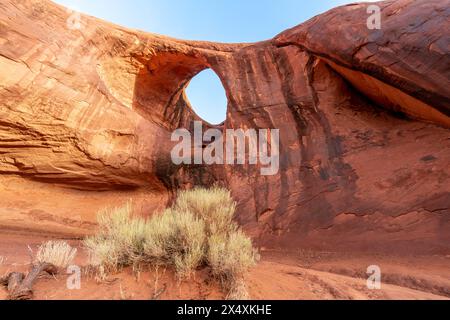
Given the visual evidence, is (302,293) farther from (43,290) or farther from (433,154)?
(433,154)

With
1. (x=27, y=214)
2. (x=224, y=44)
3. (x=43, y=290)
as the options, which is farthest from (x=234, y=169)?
(x=43, y=290)

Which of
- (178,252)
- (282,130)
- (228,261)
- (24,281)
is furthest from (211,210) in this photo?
(282,130)

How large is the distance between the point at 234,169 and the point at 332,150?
277cm

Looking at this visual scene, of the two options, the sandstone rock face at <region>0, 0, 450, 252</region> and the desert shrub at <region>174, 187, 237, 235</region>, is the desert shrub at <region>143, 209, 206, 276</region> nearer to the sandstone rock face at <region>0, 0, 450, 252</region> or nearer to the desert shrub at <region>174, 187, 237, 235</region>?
the desert shrub at <region>174, 187, 237, 235</region>

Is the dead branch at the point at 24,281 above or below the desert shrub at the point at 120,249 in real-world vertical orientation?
below

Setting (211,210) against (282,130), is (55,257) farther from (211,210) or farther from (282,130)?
(282,130)

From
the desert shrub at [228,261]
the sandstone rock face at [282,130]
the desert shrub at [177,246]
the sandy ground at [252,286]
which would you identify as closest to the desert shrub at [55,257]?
the sandy ground at [252,286]

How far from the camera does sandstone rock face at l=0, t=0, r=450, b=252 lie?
6586 mm

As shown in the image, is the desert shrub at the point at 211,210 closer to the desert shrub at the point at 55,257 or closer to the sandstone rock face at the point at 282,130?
the sandstone rock face at the point at 282,130

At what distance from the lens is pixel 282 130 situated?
9047 millimetres

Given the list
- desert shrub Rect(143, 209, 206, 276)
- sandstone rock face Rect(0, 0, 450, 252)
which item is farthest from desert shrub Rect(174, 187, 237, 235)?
sandstone rock face Rect(0, 0, 450, 252)

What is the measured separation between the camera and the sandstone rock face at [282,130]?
659 centimetres

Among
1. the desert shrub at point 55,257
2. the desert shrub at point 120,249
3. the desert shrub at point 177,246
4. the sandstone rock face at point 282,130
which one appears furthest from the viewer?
the sandstone rock face at point 282,130

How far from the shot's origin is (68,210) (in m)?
9.19
